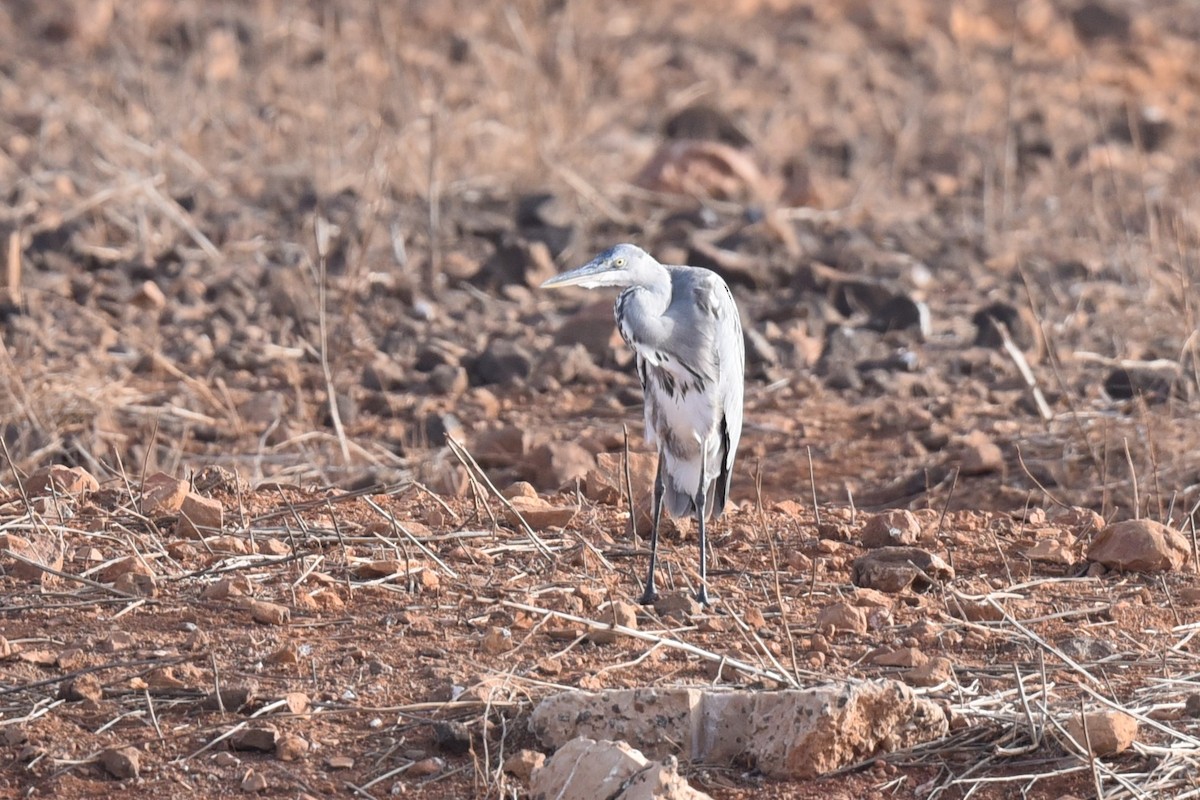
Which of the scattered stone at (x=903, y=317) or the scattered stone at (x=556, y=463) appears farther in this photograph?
the scattered stone at (x=903, y=317)

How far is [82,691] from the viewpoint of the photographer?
11.9 ft

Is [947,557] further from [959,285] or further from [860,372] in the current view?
[959,285]

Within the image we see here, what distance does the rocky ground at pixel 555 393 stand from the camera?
3.62 metres

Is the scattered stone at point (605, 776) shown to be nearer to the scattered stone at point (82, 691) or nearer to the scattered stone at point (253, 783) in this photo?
the scattered stone at point (253, 783)

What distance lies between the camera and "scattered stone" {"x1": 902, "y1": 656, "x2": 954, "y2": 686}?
12.2 feet

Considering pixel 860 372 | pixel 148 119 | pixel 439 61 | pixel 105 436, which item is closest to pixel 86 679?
pixel 105 436

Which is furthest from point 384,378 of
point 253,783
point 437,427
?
point 253,783

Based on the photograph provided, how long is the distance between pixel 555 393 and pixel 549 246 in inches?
66.1

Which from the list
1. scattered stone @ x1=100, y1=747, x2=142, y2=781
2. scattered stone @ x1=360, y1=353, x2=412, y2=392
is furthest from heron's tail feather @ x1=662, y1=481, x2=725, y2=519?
scattered stone @ x1=360, y1=353, x2=412, y2=392

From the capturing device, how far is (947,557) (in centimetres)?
465

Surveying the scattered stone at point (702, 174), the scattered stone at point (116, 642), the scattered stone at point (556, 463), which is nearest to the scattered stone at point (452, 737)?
the scattered stone at point (116, 642)

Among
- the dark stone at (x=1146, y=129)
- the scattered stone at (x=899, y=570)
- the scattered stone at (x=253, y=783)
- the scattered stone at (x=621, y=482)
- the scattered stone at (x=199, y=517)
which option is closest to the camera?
the scattered stone at (x=253, y=783)

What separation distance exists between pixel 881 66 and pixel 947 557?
873cm

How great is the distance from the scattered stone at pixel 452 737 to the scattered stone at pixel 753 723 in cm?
15
